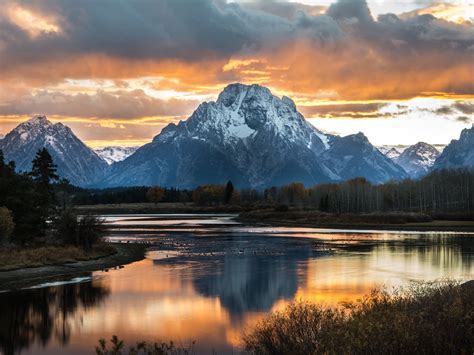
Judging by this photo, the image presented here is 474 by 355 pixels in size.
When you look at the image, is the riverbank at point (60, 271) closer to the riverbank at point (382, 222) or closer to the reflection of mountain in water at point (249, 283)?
the reflection of mountain in water at point (249, 283)

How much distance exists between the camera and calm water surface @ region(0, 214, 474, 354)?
33688mm

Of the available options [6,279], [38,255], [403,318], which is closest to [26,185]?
[38,255]

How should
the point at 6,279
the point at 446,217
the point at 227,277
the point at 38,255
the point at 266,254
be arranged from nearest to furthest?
the point at 6,279, the point at 227,277, the point at 38,255, the point at 266,254, the point at 446,217

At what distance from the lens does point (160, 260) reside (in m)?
72.9

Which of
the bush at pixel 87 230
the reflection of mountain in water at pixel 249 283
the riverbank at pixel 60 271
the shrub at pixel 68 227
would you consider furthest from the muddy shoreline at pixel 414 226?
the shrub at pixel 68 227

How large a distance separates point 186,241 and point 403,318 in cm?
8554

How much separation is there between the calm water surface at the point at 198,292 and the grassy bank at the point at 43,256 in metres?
5.50

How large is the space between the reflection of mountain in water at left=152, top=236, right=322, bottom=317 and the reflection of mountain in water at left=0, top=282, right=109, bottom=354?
9554 mm

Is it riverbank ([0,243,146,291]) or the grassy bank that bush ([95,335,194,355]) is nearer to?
riverbank ([0,243,146,291])

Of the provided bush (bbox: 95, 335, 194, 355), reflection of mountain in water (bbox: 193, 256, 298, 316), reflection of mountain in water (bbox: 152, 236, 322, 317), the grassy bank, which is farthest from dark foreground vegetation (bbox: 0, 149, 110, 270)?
bush (bbox: 95, 335, 194, 355)

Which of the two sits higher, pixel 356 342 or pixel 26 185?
pixel 26 185

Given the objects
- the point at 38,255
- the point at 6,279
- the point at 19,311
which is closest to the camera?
the point at 19,311

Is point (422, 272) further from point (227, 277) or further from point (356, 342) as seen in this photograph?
point (356, 342)

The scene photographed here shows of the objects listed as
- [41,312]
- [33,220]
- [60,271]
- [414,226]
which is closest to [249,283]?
[41,312]
